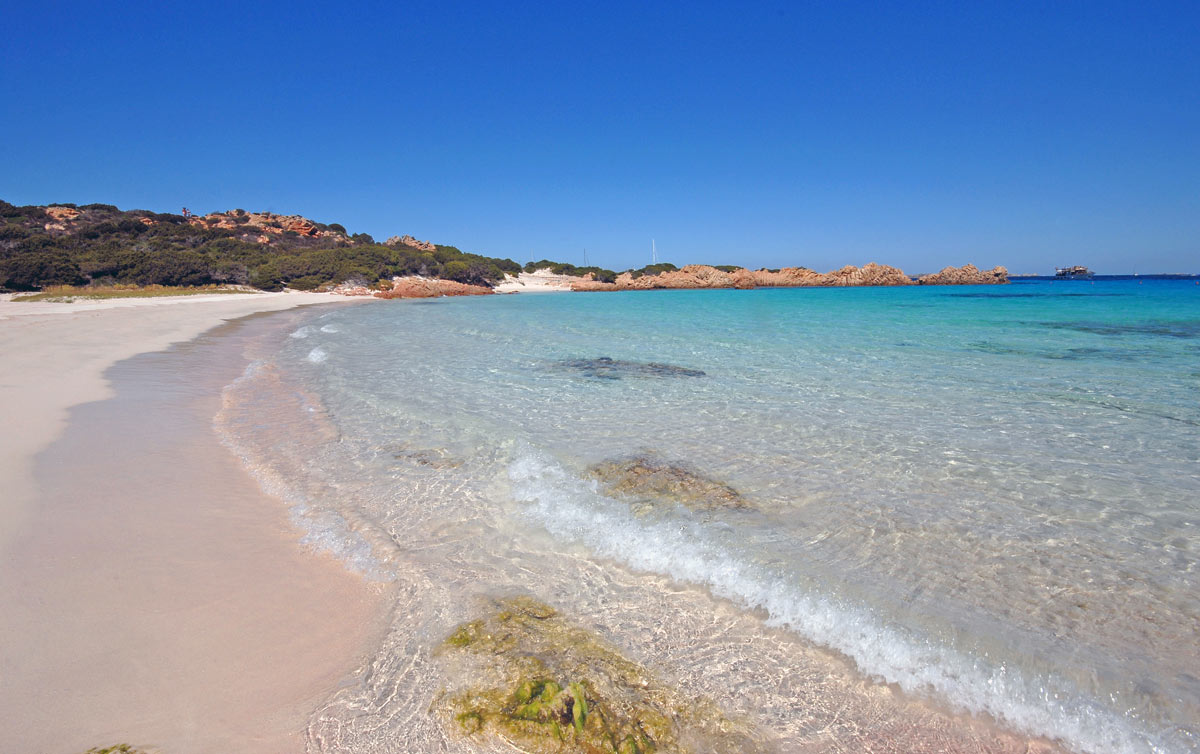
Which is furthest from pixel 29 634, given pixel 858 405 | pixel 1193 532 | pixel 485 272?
pixel 485 272

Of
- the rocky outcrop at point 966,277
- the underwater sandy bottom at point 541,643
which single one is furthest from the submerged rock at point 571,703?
the rocky outcrop at point 966,277

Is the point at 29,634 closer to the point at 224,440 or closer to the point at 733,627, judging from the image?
the point at 733,627

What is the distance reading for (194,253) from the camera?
136ft

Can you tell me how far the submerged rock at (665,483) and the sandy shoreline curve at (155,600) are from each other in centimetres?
223

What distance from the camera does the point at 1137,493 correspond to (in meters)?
4.41

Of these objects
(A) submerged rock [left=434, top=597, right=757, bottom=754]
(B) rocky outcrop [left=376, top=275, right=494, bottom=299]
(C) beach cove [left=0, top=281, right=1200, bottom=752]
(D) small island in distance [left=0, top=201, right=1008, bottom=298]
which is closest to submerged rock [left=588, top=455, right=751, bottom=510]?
(C) beach cove [left=0, top=281, right=1200, bottom=752]

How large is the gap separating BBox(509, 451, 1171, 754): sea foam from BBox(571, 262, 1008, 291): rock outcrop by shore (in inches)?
2641

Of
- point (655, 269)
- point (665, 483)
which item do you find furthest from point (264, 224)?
point (665, 483)

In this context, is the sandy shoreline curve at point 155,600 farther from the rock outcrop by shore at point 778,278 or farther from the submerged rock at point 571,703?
the rock outcrop by shore at point 778,278

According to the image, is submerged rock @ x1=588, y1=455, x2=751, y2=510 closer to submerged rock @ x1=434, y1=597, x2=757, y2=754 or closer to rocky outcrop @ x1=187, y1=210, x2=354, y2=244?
submerged rock @ x1=434, y1=597, x2=757, y2=754

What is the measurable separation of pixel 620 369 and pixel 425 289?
38.7 metres

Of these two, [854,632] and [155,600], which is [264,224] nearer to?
[155,600]

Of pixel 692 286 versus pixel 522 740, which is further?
pixel 692 286

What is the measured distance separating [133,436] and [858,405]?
841 cm
